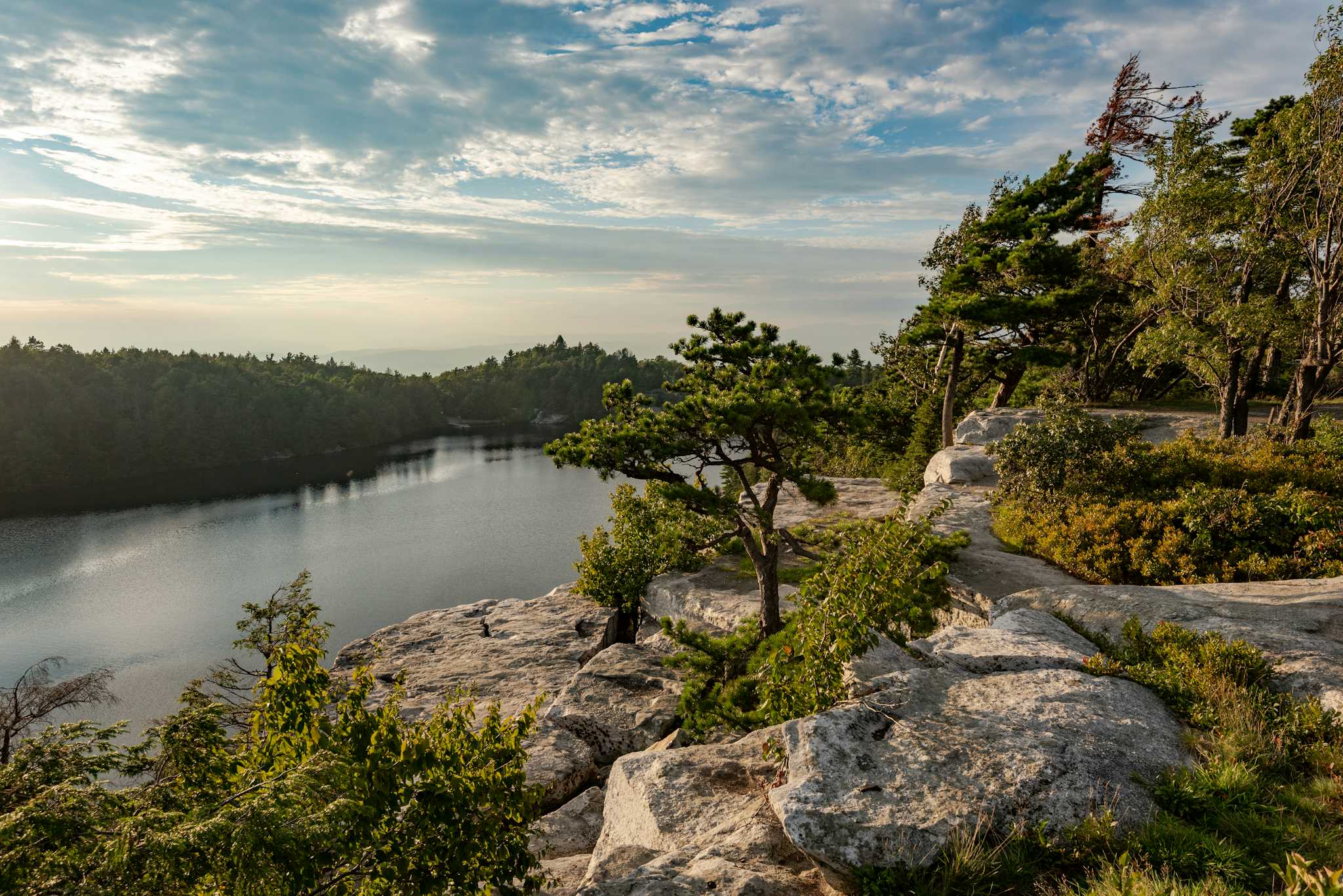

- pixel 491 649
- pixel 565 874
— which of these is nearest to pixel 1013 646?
pixel 565 874

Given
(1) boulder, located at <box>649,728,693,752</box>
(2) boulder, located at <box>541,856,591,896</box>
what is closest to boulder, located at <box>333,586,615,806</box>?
(1) boulder, located at <box>649,728,693,752</box>

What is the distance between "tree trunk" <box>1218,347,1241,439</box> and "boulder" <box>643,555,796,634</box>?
14.3m

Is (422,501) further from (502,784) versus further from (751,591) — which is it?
(502,784)

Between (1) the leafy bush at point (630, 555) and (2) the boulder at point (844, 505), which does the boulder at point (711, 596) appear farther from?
(2) the boulder at point (844, 505)

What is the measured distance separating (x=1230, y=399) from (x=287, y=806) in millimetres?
24975

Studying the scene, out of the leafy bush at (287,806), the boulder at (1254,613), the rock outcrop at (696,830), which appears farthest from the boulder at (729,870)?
the boulder at (1254,613)

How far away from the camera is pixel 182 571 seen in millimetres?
43000

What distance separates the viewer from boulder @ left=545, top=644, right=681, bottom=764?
12.5m

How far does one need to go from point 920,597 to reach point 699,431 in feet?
16.4

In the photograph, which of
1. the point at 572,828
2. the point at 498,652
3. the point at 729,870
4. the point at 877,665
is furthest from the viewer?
the point at 498,652

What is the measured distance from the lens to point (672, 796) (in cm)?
689

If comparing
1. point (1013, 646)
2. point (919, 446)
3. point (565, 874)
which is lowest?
point (565, 874)

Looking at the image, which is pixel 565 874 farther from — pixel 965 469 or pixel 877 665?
pixel 965 469

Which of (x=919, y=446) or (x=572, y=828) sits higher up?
(x=919, y=446)
